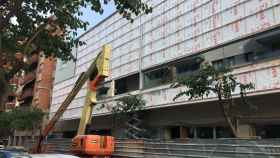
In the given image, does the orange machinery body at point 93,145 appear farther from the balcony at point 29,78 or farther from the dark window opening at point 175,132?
the balcony at point 29,78

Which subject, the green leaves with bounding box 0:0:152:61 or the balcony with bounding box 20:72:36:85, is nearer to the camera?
the green leaves with bounding box 0:0:152:61

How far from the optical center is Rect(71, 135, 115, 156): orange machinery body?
1894cm

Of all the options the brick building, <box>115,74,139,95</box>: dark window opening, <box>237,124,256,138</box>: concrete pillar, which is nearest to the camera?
<box>237,124,256,138</box>: concrete pillar

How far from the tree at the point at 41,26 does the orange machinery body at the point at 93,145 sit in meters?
6.30

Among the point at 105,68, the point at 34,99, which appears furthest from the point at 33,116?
the point at 105,68

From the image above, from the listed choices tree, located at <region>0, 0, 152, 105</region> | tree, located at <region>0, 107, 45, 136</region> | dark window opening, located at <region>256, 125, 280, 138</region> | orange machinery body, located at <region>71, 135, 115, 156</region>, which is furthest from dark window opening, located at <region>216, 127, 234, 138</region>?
tree, located at <region>0, 107, 45, 136</region>

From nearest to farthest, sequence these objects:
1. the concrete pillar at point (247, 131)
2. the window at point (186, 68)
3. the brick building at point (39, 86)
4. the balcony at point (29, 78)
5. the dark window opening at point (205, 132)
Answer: the concrete pillar at point (247, 131), the dark window opening at point (205, 132), the window at point (186, 68), the brick building at point (39, 86), the balcony at point (29, 78)

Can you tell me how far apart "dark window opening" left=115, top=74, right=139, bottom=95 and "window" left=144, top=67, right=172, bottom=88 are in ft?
6.85

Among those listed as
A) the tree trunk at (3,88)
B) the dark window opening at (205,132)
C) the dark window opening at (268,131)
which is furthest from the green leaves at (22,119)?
the tree trunk at (3,88)

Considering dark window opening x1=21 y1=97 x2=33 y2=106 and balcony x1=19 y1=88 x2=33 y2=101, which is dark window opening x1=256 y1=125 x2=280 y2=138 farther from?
dark window opening x1=21 y1=97 x2=33 y2=106

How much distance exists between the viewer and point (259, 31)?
18703mm

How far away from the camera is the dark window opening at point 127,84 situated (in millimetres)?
30242

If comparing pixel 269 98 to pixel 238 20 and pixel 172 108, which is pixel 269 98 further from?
pixel 172 108

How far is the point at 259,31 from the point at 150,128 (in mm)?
12178
